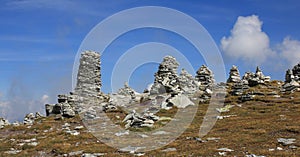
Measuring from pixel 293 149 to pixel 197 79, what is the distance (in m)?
77.3

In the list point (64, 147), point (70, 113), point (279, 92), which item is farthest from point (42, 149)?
point (279, 92)

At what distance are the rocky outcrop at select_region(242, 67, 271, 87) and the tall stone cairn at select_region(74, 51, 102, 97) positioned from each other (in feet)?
126

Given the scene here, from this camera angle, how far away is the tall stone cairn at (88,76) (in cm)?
7744

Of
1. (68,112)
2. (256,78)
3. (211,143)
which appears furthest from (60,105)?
(256,78)

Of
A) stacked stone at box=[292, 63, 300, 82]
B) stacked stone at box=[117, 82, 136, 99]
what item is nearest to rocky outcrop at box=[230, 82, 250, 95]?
stacked stone at box=[292, 63, 300, 82]

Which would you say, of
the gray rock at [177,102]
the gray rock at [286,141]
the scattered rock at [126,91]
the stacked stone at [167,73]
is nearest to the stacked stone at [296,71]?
the stacked stone at [167,73]

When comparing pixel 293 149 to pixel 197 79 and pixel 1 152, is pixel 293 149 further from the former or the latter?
pixel 197 79

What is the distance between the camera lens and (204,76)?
10156 centimetres

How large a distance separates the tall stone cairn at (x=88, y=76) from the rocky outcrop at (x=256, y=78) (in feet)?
126

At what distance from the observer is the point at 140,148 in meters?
29.6

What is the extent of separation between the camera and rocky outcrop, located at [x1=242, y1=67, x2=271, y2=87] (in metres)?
89.0

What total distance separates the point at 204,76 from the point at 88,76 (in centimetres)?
3973

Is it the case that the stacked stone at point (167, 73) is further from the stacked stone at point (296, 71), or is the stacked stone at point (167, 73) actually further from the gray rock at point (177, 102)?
the stacked stone at point (296, 71)

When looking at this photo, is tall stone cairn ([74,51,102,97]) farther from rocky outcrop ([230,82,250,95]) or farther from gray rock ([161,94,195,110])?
rocky outcrop ([230,82,250,95])
